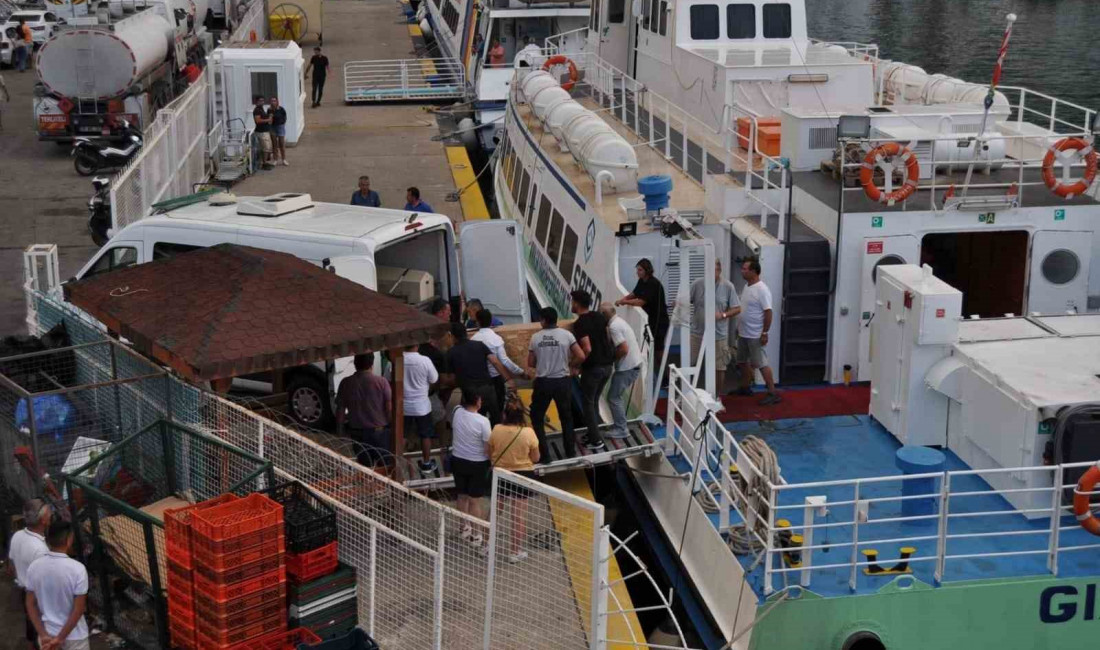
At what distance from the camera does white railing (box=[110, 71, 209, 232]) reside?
64.2ft

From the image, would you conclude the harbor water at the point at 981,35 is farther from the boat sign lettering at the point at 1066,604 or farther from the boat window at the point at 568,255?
the boat sign lettering at the point at 1066,604

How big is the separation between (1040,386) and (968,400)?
96 centimetres

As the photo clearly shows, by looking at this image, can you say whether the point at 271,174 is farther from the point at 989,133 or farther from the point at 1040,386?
the point at 1040,386

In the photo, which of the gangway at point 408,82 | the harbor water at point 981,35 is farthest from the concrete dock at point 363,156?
the harbor water at point 981,35

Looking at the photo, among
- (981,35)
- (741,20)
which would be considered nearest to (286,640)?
(741,20)

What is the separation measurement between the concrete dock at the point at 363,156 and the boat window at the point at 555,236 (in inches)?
269

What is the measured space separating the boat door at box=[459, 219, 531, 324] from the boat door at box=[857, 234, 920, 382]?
14.8ft

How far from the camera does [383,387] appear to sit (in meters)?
12.0

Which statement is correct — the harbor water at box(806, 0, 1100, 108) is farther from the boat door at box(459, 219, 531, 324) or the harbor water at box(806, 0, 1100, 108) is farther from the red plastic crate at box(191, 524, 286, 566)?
the red plastic crate at box(191, 524, 286, 566)

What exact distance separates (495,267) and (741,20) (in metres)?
7.20

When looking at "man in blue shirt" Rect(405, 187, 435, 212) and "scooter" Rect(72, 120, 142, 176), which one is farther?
"scooter" Rect(72, 120, 142, 176)

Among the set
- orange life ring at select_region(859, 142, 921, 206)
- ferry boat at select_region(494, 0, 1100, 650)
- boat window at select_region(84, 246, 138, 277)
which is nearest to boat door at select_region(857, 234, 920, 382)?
ferry boat at select_region(494, 0, 1100, 650)

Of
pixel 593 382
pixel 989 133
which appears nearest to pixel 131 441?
pixel 593 382

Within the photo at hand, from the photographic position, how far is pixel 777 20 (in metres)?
21.2
